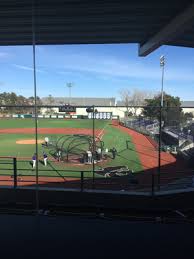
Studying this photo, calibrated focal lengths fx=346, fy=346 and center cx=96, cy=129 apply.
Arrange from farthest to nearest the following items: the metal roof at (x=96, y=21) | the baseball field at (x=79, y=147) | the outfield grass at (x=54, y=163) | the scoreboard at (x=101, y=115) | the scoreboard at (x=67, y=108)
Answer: the outfield grass at (x=54, y=163) < the baseball field at (x=79, y=147) < the scoreboard at (x=101, y=115) < the scoreboard at (x=67, y=108) < the metal roof at (x=96, y=21)

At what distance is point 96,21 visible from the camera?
6.71m

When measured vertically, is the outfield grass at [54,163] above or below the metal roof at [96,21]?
below

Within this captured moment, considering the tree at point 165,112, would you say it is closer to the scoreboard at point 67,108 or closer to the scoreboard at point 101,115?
the scoreboard at point 101,115

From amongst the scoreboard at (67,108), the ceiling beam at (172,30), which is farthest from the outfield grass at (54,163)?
the ceiling beam at (172,30)

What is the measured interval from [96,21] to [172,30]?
153 centimetres

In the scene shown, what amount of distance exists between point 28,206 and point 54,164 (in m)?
14.9

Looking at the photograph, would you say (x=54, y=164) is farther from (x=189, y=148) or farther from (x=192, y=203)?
(x=192, y=203)

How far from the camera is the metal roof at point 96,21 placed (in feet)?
18.0

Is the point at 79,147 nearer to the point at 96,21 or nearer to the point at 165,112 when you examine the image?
the point at 165,112

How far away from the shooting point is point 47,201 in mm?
7648

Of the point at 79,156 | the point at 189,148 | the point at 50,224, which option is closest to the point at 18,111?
the point at 50,224

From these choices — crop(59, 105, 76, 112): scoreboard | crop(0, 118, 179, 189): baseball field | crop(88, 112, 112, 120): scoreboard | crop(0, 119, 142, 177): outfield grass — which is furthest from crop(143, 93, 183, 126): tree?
crop(0, 119, 142, 177): outfield grass

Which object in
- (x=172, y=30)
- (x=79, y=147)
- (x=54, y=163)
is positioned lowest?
(x=54, y=163)

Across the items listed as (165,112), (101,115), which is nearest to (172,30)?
(165,112)
